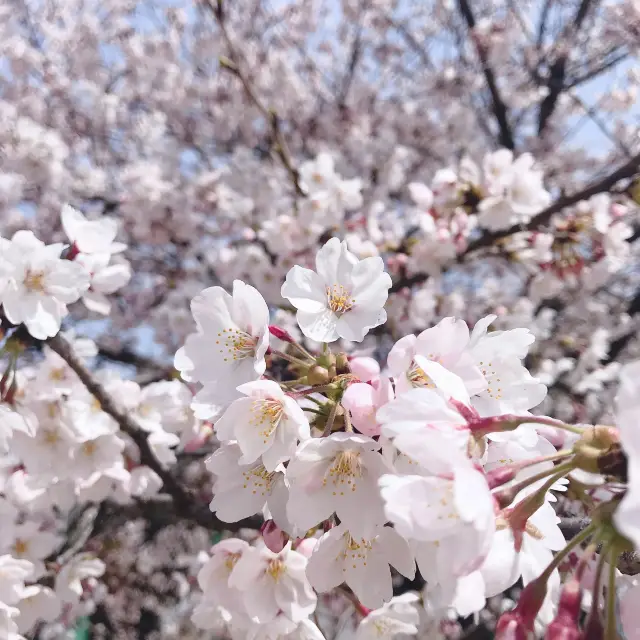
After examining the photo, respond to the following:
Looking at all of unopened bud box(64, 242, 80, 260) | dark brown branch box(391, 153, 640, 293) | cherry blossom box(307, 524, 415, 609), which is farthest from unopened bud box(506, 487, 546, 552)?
dark brown branch box(391, 153, 640, 293)

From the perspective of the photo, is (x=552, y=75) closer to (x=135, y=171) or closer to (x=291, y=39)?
(x=291, y=39)

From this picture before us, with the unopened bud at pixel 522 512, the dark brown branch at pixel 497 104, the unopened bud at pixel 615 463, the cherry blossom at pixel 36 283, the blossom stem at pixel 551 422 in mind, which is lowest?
the unopened bud at pixel 522 512

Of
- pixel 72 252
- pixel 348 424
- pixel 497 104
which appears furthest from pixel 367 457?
pixel 497 104

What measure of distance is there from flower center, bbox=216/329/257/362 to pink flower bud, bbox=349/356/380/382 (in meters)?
0.24

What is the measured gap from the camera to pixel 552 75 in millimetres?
6047

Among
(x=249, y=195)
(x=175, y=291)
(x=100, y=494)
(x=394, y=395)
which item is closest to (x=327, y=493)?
(x=394, y=395)

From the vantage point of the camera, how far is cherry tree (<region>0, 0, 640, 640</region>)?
77 cm

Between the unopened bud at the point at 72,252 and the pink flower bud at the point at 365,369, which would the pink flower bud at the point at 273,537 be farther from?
the unopened bud at the point at 72,252

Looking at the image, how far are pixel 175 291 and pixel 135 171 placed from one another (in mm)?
1035

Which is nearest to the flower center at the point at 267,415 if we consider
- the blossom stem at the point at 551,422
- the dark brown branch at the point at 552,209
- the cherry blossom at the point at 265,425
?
the cherry blossom at the point at 265,425

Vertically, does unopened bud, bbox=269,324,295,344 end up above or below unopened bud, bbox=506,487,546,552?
above

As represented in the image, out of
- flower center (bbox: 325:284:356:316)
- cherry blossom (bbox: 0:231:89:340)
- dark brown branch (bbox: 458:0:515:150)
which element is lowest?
flower center (bbox: 325:284:356:316)

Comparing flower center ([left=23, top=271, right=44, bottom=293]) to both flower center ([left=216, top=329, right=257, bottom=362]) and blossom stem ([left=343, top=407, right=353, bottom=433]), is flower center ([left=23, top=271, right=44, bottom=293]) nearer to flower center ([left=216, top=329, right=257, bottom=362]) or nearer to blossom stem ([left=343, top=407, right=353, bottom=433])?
flower center ([left=216, top=329, right=257, bottom=362])

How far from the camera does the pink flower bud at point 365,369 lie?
39.0 inches
